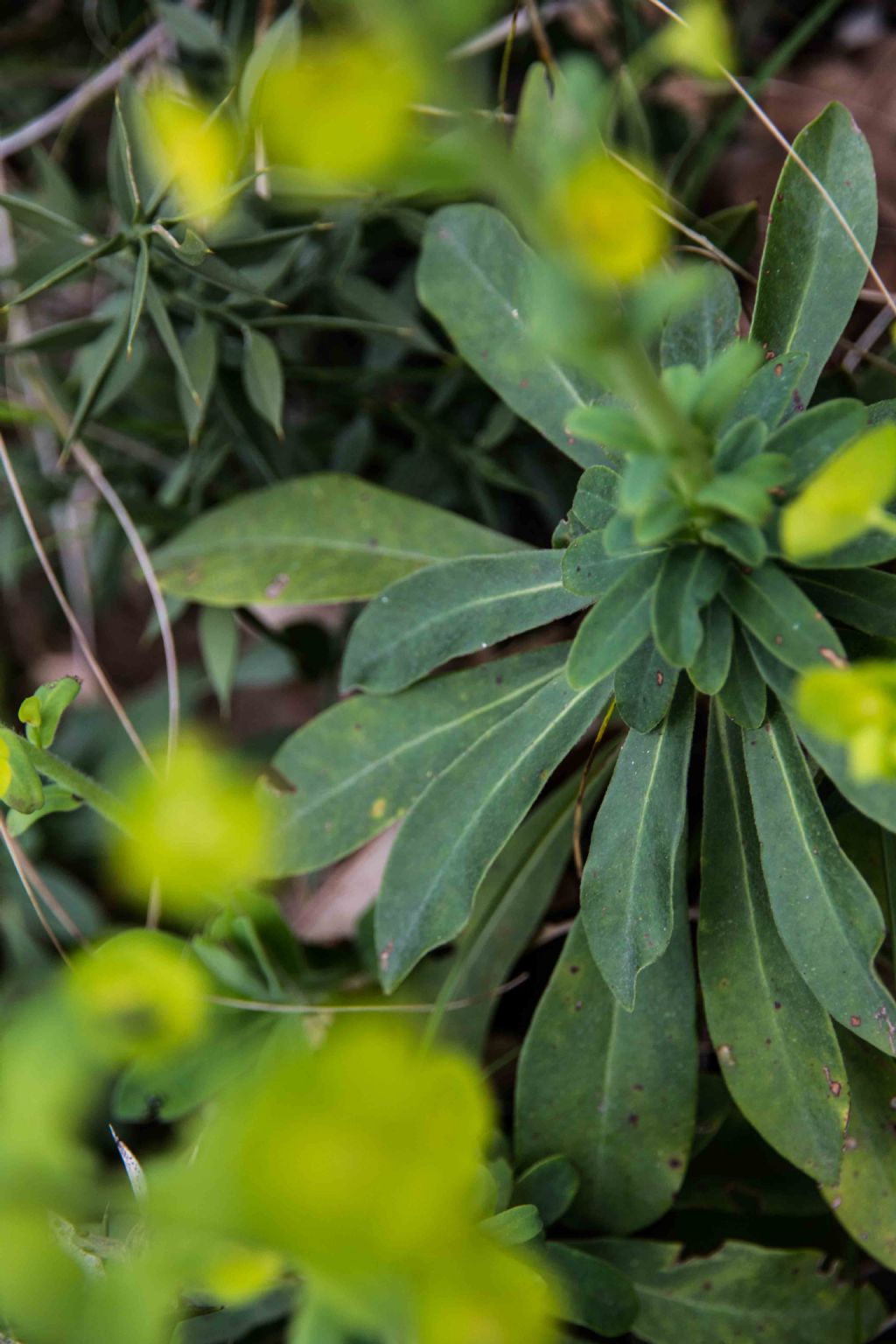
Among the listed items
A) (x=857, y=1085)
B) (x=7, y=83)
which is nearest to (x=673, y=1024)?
(x=857, y=1085)

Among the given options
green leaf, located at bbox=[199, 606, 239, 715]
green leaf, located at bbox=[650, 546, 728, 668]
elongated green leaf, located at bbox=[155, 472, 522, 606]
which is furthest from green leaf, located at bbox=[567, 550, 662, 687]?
green leaf, located at bbox=[199, 606, 239, 715]

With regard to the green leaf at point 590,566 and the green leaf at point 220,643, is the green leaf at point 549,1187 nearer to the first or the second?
the green leaf at point 590,566

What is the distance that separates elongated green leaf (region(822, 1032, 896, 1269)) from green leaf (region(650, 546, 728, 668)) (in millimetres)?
415

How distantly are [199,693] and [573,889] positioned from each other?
0.64 meters

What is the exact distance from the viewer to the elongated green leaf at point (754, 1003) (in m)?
0.73

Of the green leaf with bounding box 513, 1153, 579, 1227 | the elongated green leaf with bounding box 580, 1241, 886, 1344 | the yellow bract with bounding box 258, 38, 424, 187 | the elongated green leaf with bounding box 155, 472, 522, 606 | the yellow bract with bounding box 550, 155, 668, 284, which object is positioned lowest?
the elongated green leaf with bounding box 580, 1241, 886, 1344

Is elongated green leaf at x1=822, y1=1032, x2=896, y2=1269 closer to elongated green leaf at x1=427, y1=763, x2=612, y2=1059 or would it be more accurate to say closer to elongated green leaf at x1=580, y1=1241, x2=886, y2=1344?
elongated green leaf at x1=580, y1=1241, x2=886, y2=1344

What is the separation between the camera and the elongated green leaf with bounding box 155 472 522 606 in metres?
0.96

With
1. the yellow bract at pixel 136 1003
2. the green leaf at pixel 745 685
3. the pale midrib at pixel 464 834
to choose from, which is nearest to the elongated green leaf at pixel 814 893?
the green leaf at pixel 745 685

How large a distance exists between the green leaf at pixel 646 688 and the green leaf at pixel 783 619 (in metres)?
0.09

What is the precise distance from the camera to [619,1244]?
2.78 feet

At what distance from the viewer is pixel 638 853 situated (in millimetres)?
714

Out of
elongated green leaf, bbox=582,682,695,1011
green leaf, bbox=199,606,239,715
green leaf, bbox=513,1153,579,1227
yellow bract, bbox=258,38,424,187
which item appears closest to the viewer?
yellow bract, bbox=258,38,424,187

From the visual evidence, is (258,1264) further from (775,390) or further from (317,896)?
(317,896)
